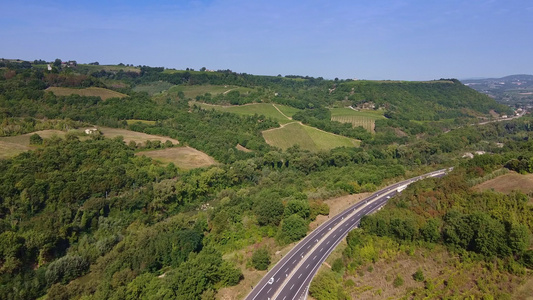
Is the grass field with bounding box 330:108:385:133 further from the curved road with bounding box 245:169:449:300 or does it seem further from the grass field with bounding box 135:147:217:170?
the curved road with bounding box 245:169:449:300

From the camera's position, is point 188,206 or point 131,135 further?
point 131,135

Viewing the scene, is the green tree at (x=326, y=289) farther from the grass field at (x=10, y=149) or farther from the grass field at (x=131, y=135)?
the grass field at (x=131, y=135)

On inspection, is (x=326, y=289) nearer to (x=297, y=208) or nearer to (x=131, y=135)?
(x=297, y=208)

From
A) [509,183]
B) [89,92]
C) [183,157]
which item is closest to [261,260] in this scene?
[509,183]

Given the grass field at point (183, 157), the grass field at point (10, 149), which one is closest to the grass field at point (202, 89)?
the grass field at point (183, 157)

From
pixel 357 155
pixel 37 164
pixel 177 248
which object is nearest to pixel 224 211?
pixel 177 248

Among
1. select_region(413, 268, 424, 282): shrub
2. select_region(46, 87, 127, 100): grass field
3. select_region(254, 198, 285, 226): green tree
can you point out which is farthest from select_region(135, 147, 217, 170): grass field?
select_region(413, 268, 424, 282): shrub
